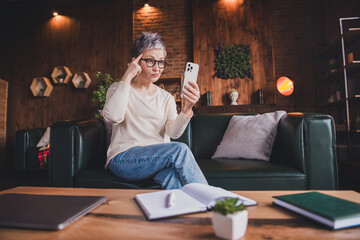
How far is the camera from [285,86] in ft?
13.1

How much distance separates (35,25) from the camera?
188 inches

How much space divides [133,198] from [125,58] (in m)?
4.13

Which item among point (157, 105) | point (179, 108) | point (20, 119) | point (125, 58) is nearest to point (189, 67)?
point (157, 105)

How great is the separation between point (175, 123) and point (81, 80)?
3.76 meters

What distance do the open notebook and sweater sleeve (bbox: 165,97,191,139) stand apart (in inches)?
25.4

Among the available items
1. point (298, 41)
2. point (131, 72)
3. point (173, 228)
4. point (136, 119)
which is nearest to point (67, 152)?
point (136, 119)

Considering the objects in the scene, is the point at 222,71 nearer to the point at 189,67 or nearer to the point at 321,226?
the point at 189,67

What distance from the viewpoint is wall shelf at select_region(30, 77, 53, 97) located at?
452 centimetres

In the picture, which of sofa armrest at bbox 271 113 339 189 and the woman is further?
sofa armrest at bbox 271 113 339 189

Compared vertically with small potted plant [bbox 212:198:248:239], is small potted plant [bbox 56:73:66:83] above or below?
above

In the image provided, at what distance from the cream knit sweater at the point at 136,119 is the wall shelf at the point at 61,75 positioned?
3552mm

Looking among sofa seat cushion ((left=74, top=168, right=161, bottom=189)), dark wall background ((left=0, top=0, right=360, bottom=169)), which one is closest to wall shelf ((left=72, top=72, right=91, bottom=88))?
dark wall background ((left=0, top=0, right=360, bottom=169))

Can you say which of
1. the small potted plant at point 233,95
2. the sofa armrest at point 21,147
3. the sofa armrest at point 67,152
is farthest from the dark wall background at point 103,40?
the sofa armrest at point 67,152

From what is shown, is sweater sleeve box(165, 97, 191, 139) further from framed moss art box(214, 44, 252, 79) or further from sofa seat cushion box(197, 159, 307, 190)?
framed moss art box(214, 44, 252, 79)
